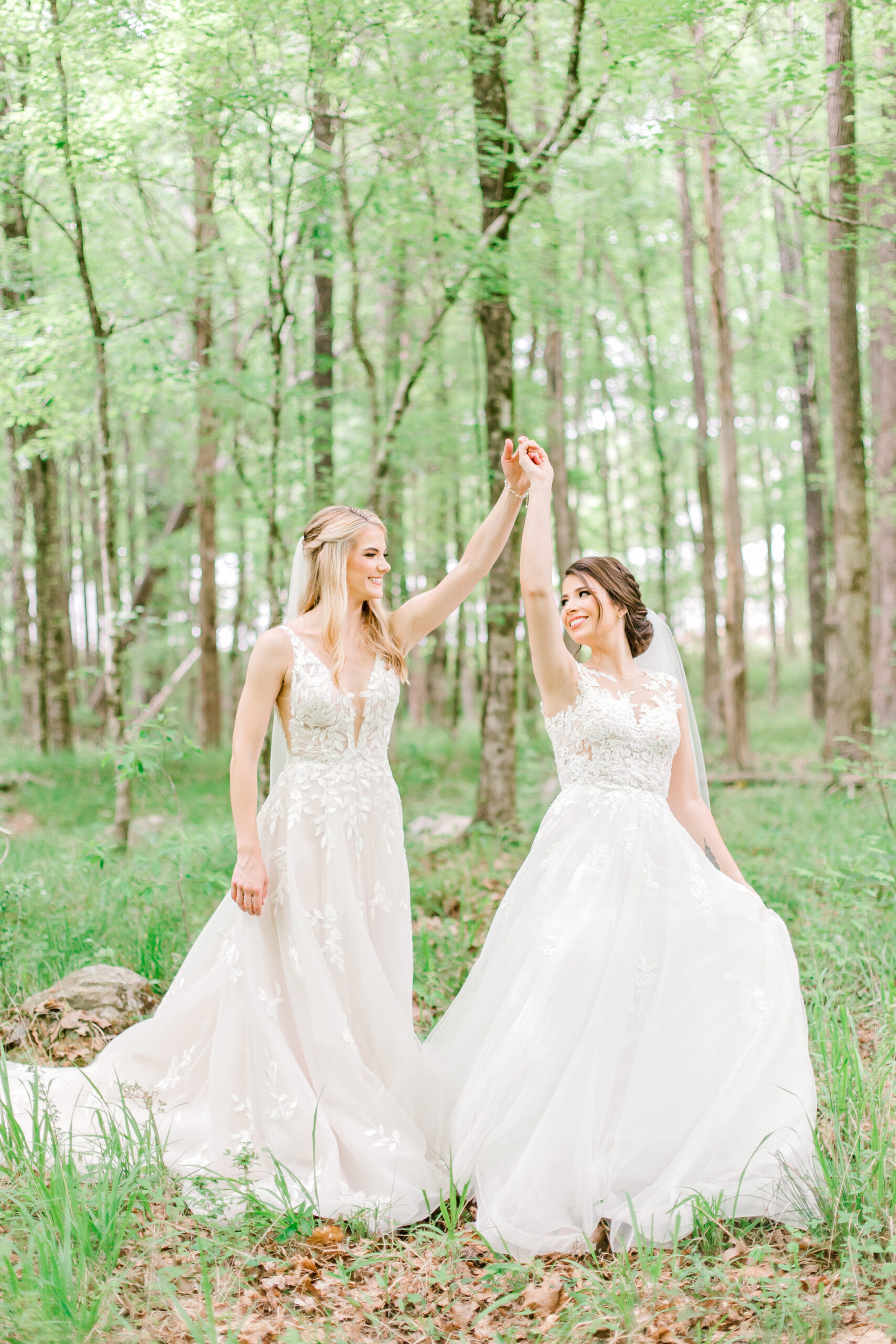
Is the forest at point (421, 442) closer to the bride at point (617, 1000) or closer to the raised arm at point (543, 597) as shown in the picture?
the bride at point (617, 1000)

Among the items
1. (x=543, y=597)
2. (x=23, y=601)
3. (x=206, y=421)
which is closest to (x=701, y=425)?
(x=206, y=421)

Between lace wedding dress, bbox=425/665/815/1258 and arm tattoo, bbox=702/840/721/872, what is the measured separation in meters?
0.17

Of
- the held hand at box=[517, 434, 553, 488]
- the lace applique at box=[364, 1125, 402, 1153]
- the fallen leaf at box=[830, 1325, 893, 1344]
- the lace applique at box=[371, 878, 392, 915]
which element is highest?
the held hand at box=[517, 434, 553, 488]

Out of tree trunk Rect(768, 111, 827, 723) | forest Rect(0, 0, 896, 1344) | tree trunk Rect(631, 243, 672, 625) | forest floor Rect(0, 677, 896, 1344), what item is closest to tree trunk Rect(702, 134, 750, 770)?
forest Rect(0, 0, 896, 1344)

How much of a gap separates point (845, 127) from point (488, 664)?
5.14m

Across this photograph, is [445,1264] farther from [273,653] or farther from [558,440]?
[558,440]

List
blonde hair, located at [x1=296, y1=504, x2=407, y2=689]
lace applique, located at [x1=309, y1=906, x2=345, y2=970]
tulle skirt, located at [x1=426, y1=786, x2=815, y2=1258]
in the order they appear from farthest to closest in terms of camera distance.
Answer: blonde hair, located at [x1=296, y1=504, x2=407, y2=689], lace applique, located at [x1=309, y1=906, x2=345, y2=970], tulle skirt, located at [x1=426, y1=786, x2=815, y2=1258]

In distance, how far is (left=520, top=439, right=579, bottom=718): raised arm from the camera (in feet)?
11.2

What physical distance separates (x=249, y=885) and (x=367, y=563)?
53.0 inches

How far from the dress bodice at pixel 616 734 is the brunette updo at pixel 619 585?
25 cm

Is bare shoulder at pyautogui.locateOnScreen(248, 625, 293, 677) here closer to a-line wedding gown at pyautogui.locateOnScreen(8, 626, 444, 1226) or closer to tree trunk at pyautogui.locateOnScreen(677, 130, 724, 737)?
a-line wedding gown at pyautogui.locateOnScreen(8, 626, 444, 1226)

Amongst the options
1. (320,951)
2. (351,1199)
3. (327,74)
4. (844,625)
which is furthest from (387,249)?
(351,1199)

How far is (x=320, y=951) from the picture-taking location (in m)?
3.71

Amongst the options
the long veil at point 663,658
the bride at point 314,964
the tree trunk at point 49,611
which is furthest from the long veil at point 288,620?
the tree trunk at point 49,611
